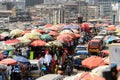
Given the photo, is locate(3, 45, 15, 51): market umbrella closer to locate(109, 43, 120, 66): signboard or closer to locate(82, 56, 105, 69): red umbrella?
locate(82, 56, 105, 69): red umbrella

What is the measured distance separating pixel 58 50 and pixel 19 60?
20.7 feet

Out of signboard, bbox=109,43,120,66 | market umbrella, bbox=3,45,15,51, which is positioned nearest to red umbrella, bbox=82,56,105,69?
signboard, bbox=109,43,120,66

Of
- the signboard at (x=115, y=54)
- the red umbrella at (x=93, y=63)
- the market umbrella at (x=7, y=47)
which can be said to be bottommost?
the market umbrella at (x=7, y=47)

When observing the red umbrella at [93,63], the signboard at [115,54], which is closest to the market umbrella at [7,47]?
the red umbrella at [93,63]

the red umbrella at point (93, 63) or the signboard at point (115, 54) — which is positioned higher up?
the signboard at point (115, 54)

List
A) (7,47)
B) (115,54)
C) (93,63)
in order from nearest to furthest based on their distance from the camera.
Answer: (115,54)
(93,63)
(7,47)

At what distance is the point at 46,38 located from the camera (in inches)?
1127

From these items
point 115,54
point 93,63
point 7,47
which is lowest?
point 7,47

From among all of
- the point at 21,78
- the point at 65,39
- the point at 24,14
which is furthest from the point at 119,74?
the point at 24,14

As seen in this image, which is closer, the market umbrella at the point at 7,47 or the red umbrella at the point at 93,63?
the red umbrella at the point at 93,63

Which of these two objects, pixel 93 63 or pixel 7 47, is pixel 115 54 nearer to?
pixel 93 63

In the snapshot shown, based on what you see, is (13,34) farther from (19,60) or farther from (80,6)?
(80,6)

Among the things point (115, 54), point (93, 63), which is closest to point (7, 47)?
point (93, 63)

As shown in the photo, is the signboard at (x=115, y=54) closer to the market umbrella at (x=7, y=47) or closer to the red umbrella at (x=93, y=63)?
the red umbrella at (x=93, y=63)
